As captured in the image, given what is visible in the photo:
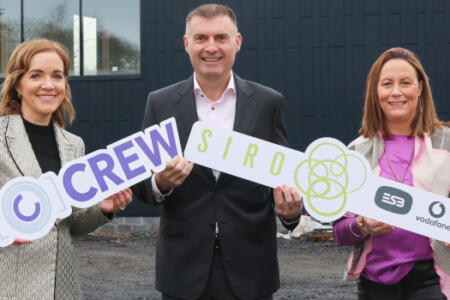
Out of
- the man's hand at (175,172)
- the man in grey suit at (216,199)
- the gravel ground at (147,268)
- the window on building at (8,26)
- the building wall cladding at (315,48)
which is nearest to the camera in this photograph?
the man's hand at (175,172)

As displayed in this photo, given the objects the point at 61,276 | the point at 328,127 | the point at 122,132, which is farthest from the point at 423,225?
the point at 122,132

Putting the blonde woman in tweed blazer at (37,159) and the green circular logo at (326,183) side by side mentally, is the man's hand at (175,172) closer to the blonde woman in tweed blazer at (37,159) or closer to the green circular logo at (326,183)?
the blonde woman in tweed blazer at (37,159)

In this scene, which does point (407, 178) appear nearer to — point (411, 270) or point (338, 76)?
point (411, 270)

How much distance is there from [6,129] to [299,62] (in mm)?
7348

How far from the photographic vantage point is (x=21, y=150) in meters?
2.35

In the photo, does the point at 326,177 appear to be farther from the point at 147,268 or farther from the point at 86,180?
the point at 147,268

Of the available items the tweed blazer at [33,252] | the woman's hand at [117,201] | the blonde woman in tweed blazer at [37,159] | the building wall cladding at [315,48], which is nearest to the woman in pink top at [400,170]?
the woman's hand at [117,201]

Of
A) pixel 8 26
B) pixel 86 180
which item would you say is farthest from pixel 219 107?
pixel 8 26

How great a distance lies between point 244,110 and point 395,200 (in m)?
0.75

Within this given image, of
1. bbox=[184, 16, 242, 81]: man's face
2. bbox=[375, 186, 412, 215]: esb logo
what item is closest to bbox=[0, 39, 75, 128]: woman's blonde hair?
bbox=[184, 16, 242, 81]: man's face

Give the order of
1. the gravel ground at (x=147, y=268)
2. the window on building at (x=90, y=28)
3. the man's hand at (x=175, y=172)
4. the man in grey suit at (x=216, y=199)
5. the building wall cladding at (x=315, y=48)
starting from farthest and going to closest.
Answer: the window on building at (x=90, y=28), the building wall cladding at (x=315, y=48), the gravel ground at (x=147, y=268), the man in grey suit at (x=216, y=199), the man's hand at (x=175, y=172)

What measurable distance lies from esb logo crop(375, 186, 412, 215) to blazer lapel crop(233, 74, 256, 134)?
2.09 feet

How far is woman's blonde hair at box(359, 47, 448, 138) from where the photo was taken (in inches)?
95.4

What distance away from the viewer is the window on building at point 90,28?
382 inches
